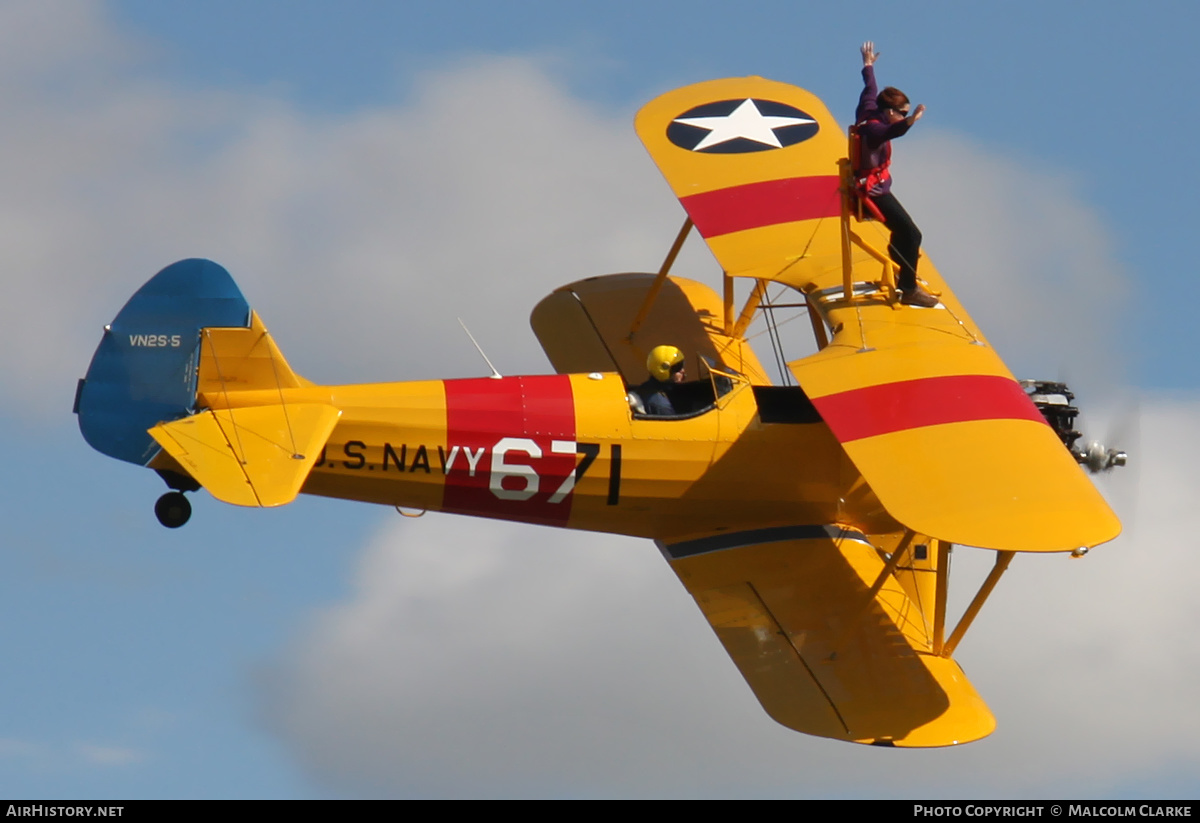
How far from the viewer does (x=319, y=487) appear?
1468 centimetres

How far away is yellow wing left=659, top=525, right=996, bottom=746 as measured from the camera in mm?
14102

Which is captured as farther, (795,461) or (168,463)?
(795,461)

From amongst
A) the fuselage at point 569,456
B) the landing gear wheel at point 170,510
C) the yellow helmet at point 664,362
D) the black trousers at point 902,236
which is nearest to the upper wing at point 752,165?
the black trousers at point 902,236

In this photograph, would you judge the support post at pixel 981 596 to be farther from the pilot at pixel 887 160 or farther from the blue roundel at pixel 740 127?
the blue roundel at pixel 740 127

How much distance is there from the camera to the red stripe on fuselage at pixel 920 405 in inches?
541

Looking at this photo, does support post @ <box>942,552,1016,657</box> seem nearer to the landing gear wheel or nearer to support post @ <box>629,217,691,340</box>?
support post @ <box>629,217,691,340</box>

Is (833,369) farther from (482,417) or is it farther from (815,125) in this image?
(815,125)

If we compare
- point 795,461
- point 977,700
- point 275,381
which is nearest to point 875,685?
point 977,700

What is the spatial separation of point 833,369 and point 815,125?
419 centimetres

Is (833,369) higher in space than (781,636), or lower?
higher

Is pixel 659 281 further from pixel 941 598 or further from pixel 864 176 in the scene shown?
pixel 941 598

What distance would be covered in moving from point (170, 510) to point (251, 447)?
38.7 inches

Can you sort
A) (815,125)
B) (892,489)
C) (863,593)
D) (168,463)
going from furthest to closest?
(815,125), (863,593), (168,463), (892,489)

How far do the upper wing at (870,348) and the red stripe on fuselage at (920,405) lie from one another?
12 millimetres
